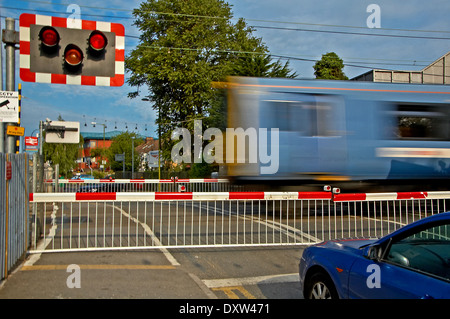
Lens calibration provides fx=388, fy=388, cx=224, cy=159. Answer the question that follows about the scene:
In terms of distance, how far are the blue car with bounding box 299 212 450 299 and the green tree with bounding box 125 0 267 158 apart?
82.7 feet

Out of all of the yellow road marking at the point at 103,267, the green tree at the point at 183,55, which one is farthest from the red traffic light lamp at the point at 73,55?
the green tree at the point at 183,55

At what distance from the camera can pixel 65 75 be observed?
5332 millimetres

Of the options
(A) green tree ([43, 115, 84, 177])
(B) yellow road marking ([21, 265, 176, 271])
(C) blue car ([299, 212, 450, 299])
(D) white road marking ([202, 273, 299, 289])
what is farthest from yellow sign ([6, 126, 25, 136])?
(A) green tree ([43, 115, 84, 177])

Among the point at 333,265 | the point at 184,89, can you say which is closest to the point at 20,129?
the point at 333,265

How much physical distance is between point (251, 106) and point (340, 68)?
29851 mm

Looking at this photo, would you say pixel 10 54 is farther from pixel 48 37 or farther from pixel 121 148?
pixel 121 148

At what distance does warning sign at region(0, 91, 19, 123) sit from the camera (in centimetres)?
647

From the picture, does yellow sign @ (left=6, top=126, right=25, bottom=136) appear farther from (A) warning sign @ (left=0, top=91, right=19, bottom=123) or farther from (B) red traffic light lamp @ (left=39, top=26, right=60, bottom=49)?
(B) red traffic light lamp @ (left=39, top=26, right=60, bottom=49)

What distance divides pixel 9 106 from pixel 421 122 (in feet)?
38.4

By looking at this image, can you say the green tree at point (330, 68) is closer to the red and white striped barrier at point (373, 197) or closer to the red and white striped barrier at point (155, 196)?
the red and white striped barrier at point (373, 197)

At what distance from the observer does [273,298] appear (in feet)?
15.6

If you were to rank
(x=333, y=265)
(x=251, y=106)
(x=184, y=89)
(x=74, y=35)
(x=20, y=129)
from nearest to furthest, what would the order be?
(x=333, y=265) → (x=74, y=35) → (x=20, y=129) → (x=251, y=106) → (x=184, y=89)

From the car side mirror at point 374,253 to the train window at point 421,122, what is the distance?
10014mm

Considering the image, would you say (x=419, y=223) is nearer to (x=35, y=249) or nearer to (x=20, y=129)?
(x=35, y=249)
